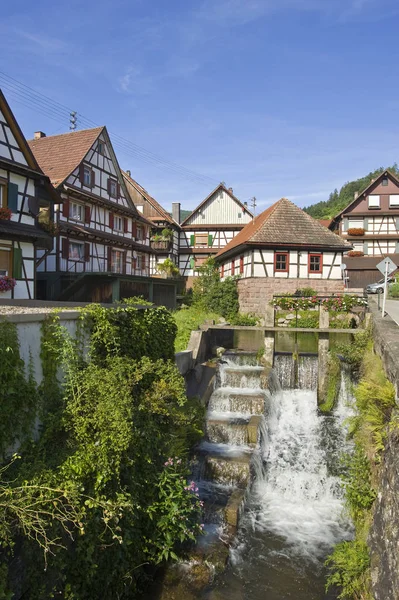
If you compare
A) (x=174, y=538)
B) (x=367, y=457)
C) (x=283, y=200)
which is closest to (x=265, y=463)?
(x=367, y=457)

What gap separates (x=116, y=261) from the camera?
93.4ft

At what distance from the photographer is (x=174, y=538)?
7242 millimetres

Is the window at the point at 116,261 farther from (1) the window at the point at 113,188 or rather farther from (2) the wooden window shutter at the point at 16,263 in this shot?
(2) the wooden window shutter at the point at 16,263

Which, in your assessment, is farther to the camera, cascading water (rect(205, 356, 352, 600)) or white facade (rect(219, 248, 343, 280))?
white facade (rect(219, 248, 343, 280))

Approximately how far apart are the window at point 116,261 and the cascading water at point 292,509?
635 inches

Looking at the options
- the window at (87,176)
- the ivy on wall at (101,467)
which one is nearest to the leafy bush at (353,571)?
the ivy on wall at (101,467)

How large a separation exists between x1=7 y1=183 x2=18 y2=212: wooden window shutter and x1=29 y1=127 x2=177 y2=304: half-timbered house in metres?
4.99

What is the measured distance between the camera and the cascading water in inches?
298

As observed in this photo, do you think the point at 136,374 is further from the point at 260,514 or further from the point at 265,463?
the point at 265,463

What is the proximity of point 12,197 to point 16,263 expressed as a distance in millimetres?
2624

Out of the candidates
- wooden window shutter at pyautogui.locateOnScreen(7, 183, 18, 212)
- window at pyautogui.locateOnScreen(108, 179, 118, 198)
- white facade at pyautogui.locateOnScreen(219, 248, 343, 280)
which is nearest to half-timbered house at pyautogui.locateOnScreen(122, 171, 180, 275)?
window at pyautogui.locateOnScreen(108, 179, 118, 198)

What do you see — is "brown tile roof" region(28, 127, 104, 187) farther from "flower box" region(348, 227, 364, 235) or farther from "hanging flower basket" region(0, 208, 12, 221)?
"flower box" region(348, 227, 364, 235)

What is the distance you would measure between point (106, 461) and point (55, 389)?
1.75 meters

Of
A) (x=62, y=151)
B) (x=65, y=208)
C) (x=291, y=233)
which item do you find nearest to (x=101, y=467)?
(x=65, y=208)
